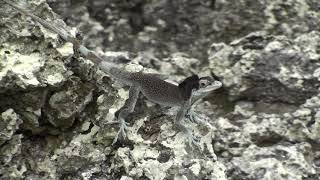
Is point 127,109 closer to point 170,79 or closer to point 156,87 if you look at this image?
point 156,87

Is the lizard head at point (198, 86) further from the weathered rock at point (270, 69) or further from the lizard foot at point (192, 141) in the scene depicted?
the weathered rock at point (270, 69)

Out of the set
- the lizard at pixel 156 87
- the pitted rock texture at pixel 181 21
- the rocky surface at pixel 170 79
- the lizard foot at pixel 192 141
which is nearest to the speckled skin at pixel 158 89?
the lizard at pixel 156 87

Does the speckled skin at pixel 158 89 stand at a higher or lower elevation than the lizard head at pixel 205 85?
lower

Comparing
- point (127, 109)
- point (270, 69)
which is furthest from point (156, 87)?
point (270, 69)

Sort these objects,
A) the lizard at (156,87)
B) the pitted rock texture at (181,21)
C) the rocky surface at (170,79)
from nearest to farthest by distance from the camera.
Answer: the rocky surface at (170,79) < the lizard at (156,87) < the pitted rock texture at (181,21)

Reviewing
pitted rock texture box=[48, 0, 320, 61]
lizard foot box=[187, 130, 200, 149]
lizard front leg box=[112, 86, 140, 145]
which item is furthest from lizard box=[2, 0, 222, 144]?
pitted rock texture box=[48, 0, 320, 61]

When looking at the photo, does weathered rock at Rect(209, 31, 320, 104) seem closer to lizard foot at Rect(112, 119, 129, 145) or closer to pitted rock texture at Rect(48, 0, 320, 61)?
pitted rock texture at Rect(48, 0, 320, 61)

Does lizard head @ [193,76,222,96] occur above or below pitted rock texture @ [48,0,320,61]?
above

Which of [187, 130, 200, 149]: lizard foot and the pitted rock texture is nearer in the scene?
[187, 130, 200, 149]: lizard foot

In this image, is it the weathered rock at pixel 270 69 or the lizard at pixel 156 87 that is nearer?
the lizard at pixel 156 87
